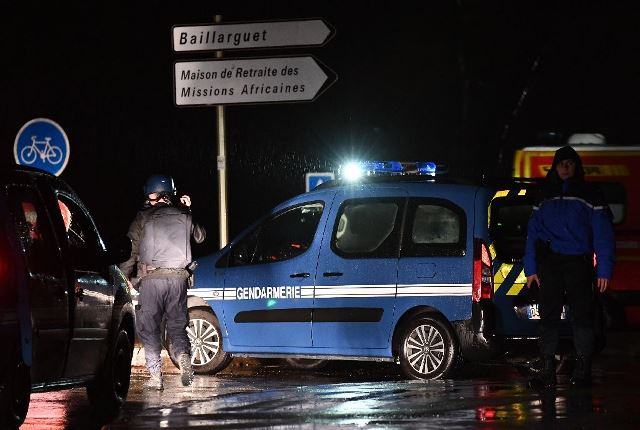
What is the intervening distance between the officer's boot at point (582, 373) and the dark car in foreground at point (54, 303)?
3.27 meters

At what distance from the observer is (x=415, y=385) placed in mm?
11508

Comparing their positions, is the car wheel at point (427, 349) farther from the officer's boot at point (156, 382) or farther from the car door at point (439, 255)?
the officer's boot at point (156, 382)

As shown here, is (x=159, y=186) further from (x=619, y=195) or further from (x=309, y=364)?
(x=619, y=195)

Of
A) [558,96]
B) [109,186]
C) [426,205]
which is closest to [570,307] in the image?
[426,205]

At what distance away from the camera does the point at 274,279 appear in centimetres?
1334

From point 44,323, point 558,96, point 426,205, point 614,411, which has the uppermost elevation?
point 558,96

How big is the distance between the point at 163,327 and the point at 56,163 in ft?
8.57

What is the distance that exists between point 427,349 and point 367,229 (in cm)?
122

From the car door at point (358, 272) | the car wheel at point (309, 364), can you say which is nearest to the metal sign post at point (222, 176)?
the car wheel at point (309, 364)

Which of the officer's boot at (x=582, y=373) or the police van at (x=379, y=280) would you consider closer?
the officer's boot at (x=582, y=373)

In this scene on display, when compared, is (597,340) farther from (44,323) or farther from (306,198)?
(44,323)

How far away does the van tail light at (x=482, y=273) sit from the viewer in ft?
40.2

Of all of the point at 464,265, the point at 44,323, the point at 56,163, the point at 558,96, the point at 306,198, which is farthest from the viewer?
the point at 558,96

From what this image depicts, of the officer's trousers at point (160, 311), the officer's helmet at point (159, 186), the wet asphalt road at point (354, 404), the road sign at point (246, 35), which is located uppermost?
the road sign at point (246, 35)
